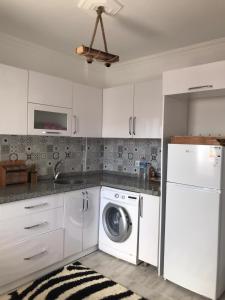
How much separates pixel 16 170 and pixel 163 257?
1.72 m

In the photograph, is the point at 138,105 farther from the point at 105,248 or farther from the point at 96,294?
the point at 96,294

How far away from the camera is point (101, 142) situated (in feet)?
12.4

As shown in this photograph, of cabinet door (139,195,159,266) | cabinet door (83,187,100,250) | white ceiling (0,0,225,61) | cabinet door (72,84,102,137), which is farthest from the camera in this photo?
cabinet door (72,84,102,137)

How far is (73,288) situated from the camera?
219 cm

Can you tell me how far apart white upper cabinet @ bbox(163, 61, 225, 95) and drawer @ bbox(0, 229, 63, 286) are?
1.79 metres

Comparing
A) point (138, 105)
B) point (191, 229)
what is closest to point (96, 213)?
point (191, 229)

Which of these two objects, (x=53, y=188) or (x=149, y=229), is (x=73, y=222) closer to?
(x=53, y=188)

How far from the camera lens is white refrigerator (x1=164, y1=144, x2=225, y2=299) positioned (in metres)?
2.04

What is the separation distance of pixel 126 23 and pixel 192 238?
201cm

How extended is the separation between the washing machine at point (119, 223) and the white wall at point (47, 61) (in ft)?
5.19

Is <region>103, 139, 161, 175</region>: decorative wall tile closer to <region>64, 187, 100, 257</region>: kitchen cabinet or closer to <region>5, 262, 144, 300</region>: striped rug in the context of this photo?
<region>64, 187, 100, 257</region>: kitchen cabinet

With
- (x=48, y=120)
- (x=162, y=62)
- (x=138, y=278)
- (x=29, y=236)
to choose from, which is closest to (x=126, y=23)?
(x=162, y=62)

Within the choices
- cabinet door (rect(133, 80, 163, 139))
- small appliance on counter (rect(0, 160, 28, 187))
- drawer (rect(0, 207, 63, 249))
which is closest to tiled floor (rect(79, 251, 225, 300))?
drawer (rect(0, 207, 63, 249))

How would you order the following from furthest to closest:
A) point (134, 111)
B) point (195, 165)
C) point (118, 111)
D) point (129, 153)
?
point (129, 153), point (118, 111), point (134, 111), point (195, 165)
